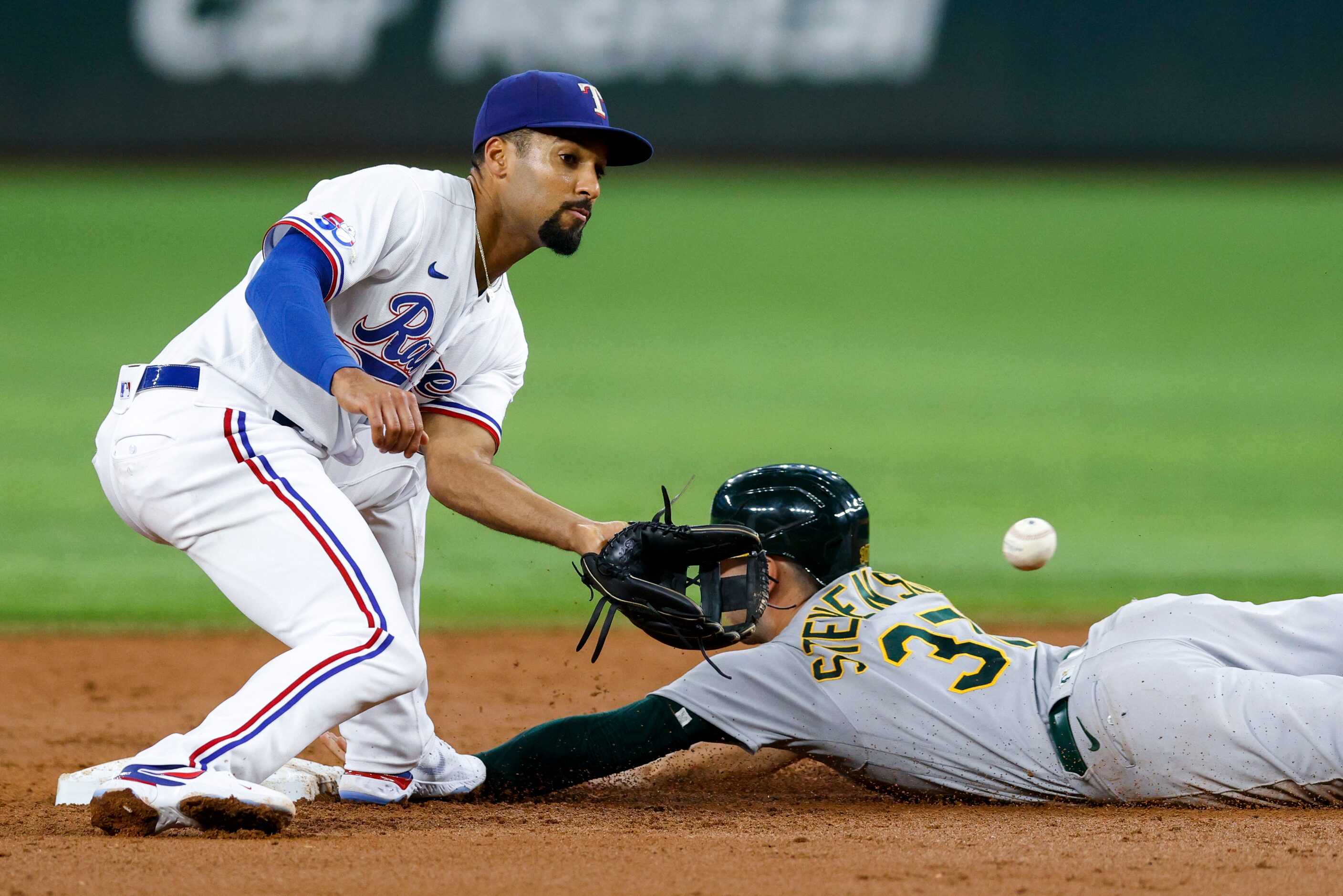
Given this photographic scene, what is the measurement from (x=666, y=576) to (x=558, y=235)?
90 centimetres

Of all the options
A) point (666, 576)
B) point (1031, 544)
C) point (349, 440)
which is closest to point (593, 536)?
point (666, 576)

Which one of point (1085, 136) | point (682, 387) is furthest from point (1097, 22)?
point (682, 387)

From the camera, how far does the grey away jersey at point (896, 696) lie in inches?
137

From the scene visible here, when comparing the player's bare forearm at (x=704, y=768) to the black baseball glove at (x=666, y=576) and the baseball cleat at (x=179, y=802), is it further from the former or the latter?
the baseball cleat at (x=179, y=802)

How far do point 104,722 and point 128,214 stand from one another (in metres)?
18.7

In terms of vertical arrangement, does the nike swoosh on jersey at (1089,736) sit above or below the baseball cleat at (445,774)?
above

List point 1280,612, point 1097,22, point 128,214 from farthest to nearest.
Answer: point 128,214
point 1097,22
point 1280,612

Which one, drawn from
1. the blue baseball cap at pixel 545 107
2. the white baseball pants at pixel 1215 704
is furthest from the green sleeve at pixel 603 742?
the blue baseball cap at pixel 545 107

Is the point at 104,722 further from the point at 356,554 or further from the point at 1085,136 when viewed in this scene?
the point at 1085,136

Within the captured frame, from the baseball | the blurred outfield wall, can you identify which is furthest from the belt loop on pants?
the blurred outfield wall

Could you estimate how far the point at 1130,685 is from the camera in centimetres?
334

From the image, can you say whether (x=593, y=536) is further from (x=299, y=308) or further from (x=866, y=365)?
(x=866, y=365)

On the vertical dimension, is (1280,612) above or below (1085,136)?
below

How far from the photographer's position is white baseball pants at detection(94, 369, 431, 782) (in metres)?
3.07
